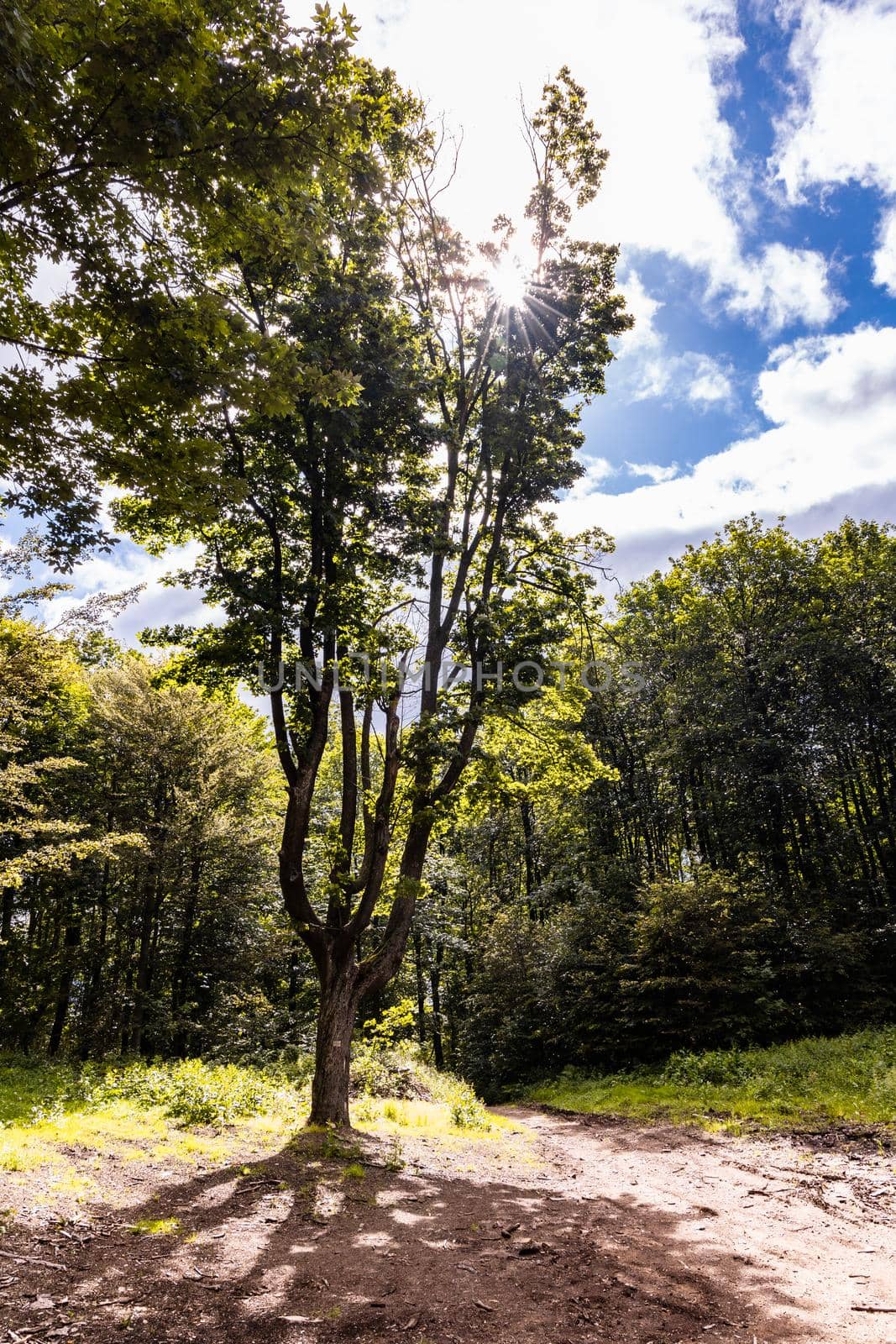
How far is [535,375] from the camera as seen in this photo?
10492 millimetres

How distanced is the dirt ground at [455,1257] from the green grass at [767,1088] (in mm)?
2516

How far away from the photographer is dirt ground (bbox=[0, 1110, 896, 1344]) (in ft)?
11.5

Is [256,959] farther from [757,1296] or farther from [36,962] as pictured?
[757,1296]

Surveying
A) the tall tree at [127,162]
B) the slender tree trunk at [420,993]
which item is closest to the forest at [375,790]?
the tall tree at [127,162]

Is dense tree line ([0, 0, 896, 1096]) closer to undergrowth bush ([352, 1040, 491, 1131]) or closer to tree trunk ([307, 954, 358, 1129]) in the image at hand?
tree trunk ([307, 954, 358, 1129])

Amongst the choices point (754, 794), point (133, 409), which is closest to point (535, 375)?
point (133, 409)

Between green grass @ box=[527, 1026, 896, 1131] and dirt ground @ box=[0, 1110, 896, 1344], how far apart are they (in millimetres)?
2516

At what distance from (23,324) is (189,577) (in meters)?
4.56

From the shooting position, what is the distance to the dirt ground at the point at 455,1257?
3.51m

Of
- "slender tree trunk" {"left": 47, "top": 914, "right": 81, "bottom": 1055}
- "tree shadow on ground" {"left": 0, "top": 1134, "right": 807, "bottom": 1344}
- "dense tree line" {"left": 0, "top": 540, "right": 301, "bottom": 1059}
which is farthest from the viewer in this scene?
"slender tree trunk" {"left": 47, "top": 914, "right": 81, "bottom": 1055}

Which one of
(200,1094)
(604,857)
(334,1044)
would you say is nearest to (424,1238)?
(334,1044)

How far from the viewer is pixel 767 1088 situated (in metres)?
11.5

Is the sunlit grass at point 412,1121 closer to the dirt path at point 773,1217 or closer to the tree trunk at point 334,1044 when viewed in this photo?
the tree trunk at point 334,1044

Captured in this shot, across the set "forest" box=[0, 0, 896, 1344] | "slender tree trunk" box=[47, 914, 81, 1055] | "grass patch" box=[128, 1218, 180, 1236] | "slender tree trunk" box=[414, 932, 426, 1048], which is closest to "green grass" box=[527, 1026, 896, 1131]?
"forest" box=[0, 0, 896, 1344]
